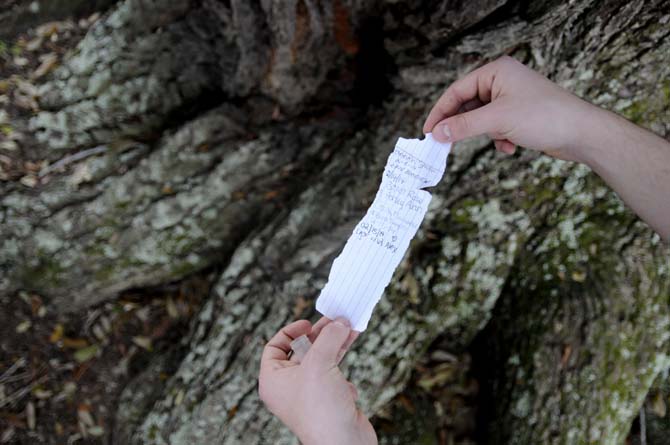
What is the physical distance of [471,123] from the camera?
5.08ft

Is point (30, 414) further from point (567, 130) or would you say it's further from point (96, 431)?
point (567, 130)

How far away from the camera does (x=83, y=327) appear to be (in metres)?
2.57

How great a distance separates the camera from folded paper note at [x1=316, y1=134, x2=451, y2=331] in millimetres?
1574

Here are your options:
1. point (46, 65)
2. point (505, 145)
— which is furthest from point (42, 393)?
point (505, 145)

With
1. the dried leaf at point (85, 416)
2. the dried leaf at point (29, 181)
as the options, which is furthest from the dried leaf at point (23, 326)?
the dried leaf at point (29, 181)

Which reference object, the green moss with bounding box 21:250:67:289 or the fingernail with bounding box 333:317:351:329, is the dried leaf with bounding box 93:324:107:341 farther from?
the fingernail with bounding box 333:317:351:329

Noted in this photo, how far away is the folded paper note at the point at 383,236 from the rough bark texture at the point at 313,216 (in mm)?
408

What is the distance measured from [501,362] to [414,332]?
0.51 m

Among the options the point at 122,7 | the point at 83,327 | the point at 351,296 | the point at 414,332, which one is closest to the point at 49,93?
the point at 122,7

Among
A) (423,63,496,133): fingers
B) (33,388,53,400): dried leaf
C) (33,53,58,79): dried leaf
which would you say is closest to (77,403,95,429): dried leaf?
(33,388,53,400): dried leaf

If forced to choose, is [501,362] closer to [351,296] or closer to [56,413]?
[351,296]

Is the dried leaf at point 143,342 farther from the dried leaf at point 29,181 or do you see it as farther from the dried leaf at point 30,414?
the dried leaf at point 29,181

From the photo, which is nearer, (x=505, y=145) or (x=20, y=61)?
(x=505, y=145)

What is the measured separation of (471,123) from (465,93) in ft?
0.47
